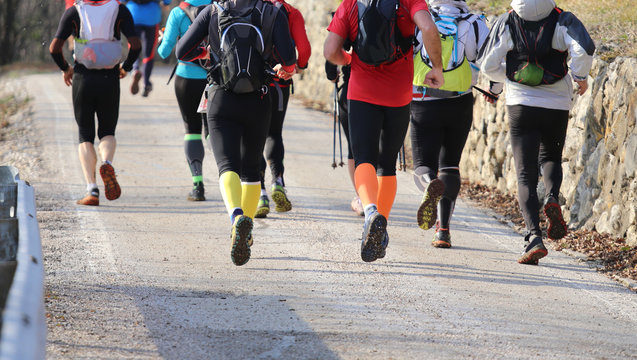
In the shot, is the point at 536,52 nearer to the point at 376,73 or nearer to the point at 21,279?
the point at 376,73

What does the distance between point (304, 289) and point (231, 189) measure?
0.89m

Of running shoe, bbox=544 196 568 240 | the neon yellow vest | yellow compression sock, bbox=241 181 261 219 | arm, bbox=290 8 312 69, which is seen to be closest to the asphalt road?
running shoe, bbox=544 196 568 240

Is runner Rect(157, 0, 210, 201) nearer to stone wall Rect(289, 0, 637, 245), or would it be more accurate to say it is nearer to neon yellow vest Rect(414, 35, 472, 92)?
neon yellow vest Rect(414, 35, 472, 92)

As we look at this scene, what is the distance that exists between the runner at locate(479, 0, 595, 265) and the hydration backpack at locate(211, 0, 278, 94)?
195cm

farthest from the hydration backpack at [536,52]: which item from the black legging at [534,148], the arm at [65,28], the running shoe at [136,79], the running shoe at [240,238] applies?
the running shoe at [136,79]

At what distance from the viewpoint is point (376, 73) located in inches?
229

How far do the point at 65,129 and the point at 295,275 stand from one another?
8909mm

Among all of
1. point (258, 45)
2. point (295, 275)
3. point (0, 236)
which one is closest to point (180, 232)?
point (295, 275)

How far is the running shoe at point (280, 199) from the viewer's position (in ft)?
26.6

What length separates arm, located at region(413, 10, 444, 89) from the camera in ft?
18.0

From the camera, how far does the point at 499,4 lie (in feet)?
38.8

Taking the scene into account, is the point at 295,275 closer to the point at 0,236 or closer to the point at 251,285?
the point at 251,285

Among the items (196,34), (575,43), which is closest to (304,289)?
(196,34)

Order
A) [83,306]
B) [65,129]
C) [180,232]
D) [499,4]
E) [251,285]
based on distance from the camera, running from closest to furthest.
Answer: [83,306] < [251,285] < [180,232] < [499,4] < [65,129]
